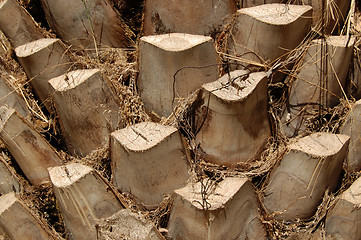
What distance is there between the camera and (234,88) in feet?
3.91

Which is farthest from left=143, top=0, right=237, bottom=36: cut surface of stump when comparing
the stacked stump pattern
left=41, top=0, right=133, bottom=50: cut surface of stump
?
left=41, top=0, right=133, bottom=50: cut surface of stump

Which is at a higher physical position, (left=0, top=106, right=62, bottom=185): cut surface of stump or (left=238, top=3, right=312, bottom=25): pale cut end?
(left=238, top=3, right=312, bottom=25): pale cut end

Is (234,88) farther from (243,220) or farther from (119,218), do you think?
(119,218)

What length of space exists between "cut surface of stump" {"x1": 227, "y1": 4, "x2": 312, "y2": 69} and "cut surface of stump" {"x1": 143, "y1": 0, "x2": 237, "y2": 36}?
63 millimetres

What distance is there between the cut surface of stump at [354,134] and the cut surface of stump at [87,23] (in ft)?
2.34

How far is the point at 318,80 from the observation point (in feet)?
4.34

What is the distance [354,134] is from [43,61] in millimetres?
944

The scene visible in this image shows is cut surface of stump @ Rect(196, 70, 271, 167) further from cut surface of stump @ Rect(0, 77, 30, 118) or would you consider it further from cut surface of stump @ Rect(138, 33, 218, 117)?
cut surface of stump @ Rect(0, 77, 30, 118)

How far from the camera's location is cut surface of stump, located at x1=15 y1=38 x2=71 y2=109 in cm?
132

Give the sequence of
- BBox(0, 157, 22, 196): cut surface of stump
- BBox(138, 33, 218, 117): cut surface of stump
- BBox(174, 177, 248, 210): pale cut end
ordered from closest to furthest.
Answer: BBox(174, 177, 248, 210): pale cut end
BBox(138, 33, 218, 117): cut surface of stump
BBox(0, 157, 22, 196): cut surface of stump

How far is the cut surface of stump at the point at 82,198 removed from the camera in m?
1.19

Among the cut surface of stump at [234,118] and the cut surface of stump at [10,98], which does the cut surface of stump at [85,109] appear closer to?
the cut surface of stump at [10,98]

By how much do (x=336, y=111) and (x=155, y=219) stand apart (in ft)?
2.09

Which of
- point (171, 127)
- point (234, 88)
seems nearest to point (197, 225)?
point (171, 127)
